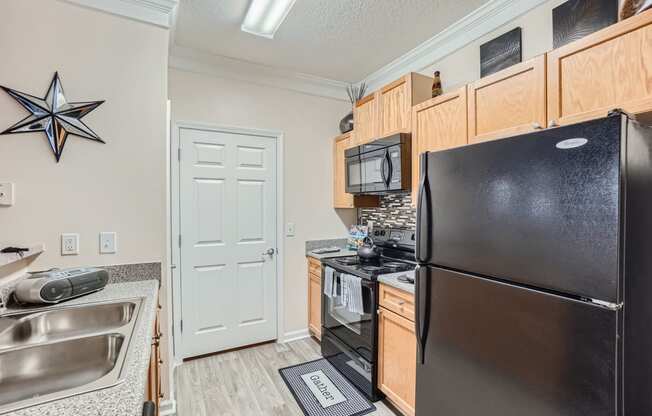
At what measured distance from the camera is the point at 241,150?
2842 mm

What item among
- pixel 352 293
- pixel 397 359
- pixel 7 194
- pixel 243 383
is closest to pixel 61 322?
pixel 7 194

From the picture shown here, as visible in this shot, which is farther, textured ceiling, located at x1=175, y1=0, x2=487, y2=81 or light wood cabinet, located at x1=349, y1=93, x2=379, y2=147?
light wood cabinet, located at x1=349, y1=93, x2=379, y2=147

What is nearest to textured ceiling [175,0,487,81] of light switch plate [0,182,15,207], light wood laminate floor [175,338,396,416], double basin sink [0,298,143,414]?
light switch plate [0,182,15,207]

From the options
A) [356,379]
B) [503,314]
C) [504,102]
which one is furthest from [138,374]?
[504,102]

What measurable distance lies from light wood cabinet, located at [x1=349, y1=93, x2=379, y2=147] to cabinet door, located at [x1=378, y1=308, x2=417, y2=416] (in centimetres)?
145

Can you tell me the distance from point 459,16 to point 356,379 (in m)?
2.63

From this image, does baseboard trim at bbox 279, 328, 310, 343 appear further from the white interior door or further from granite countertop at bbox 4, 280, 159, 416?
granite countertop at bbox 4, 280, 159, 416

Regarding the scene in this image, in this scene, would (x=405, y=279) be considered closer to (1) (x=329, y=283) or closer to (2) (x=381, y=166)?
(1) (x=329, y=283)

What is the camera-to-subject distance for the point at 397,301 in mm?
1919

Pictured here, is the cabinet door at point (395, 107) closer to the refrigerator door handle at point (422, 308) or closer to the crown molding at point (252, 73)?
the crown molding at point (252, 73)

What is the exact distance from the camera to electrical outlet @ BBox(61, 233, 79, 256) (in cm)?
163

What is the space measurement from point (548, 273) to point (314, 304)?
2.28m

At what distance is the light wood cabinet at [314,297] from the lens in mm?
2928

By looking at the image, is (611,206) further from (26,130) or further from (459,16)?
(26,130)
